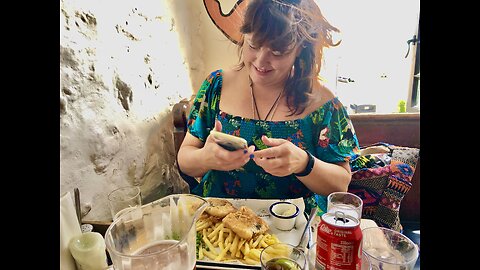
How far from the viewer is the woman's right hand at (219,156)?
832 mm

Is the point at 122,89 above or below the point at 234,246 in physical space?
above

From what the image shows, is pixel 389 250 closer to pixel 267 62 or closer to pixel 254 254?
pixel 254 254

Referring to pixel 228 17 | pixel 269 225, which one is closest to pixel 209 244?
pixel 269 225

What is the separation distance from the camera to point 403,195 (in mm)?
976

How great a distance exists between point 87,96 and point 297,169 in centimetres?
57

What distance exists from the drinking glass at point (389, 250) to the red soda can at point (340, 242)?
0.20ft

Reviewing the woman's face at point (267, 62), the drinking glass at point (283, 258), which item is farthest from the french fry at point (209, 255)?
the woman's face at point (267, 62)

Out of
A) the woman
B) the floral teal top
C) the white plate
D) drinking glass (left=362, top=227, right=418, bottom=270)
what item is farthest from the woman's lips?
drinking glass (left=362, top=227, right=418, bottom=270)

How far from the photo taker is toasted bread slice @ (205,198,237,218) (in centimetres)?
75

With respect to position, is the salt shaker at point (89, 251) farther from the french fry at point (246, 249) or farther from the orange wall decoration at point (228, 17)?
the orange wall decoration at point (228, 17)

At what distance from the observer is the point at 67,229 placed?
0.58m

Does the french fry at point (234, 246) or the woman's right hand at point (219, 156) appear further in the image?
the woman's right hand at point (219, 156)

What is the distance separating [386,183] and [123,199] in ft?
2.75
